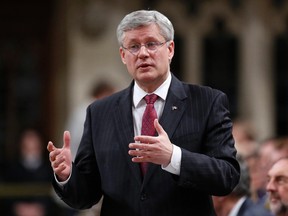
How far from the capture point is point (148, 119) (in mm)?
5098

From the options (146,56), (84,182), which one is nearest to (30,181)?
(84,182)

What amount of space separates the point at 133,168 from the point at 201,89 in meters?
0.49

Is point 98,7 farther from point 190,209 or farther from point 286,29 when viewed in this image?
point 190,209

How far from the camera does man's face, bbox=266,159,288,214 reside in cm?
597

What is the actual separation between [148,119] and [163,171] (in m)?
0.25

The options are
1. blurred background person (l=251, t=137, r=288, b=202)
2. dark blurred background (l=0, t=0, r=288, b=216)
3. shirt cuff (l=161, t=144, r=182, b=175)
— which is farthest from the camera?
dark blurred background (l=0, t=0, r=288, b=216)

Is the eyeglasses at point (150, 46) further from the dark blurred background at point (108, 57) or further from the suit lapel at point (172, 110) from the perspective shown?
the dark blurred background at point (108, 57)

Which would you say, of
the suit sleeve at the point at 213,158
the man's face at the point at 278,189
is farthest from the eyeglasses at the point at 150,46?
the man's face at the point at 278,189

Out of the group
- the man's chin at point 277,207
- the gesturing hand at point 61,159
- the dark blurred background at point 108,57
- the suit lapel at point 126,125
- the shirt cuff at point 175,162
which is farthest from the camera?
the dark blurred background at point 108,57

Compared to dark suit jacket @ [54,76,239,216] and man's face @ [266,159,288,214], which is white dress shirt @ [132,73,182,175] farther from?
man's face @ [266,159,288,214]

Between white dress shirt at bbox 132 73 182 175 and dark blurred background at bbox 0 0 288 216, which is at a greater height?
white dress shirt at bbox 132 73 182 175

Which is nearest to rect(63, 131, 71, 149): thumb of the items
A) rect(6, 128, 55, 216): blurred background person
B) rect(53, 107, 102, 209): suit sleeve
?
rect(53, 107, 102, 209): suit sleeve

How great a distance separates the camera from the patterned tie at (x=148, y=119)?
5.07 m

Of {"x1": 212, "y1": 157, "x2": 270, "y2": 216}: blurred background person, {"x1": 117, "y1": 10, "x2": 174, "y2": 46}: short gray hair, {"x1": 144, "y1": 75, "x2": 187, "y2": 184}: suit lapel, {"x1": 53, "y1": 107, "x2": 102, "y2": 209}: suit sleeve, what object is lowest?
{"x1": 212, "y1": 157, "x2": 270, "y2": 216}: blurred background person
